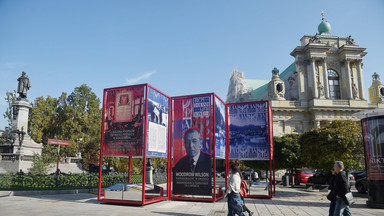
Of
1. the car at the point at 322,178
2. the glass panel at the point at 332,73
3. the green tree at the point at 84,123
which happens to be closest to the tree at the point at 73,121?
the green tree at the point at 84,123

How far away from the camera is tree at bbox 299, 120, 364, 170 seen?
54.7 ft

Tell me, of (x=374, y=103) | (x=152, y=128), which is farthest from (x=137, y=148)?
(x=374, y=103)

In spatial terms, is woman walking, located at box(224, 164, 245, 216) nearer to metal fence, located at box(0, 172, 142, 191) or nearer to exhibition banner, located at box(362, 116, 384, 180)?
exhibition banner, located at box(362, 116, 384, 180)

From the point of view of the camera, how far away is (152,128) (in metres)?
12.3

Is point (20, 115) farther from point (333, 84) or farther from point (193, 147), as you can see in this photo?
point (333, 84)

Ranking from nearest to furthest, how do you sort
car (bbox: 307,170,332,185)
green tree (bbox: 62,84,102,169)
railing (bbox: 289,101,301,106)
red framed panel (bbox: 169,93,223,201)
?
red framed panel (bbox: 169,93,223,201) < car (bbox: 307,170,332,185) < green tree (bbox: 62,84,102,169) < railing (bbox: 289,101,301,106)

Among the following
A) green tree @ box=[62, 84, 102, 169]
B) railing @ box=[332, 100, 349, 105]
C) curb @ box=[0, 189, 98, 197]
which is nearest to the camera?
curb @ box=[0, 189, 98, 197]

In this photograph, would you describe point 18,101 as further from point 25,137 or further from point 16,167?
point 16,167

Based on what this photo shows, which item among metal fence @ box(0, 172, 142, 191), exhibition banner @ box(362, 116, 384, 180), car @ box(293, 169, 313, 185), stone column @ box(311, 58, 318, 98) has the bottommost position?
car @ box(293, 169, 313, 185)

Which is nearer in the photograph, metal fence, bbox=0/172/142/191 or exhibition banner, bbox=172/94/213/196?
exhibition banner, bbox=172/94/213/196

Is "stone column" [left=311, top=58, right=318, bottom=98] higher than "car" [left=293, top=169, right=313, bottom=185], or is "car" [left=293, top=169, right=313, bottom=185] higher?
"stone column" [left=311, top=58, right=318, bottom=98]

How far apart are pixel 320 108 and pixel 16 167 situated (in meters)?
41.4

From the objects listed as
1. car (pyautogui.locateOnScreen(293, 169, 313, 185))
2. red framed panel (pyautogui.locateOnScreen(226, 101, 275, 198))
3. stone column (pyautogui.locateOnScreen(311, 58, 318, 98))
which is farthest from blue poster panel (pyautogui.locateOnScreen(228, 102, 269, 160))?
stone column (pyautogui.locateOnScreen(311, 58, 318, 98))

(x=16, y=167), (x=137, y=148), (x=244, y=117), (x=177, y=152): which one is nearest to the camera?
(x=137, y=148)
